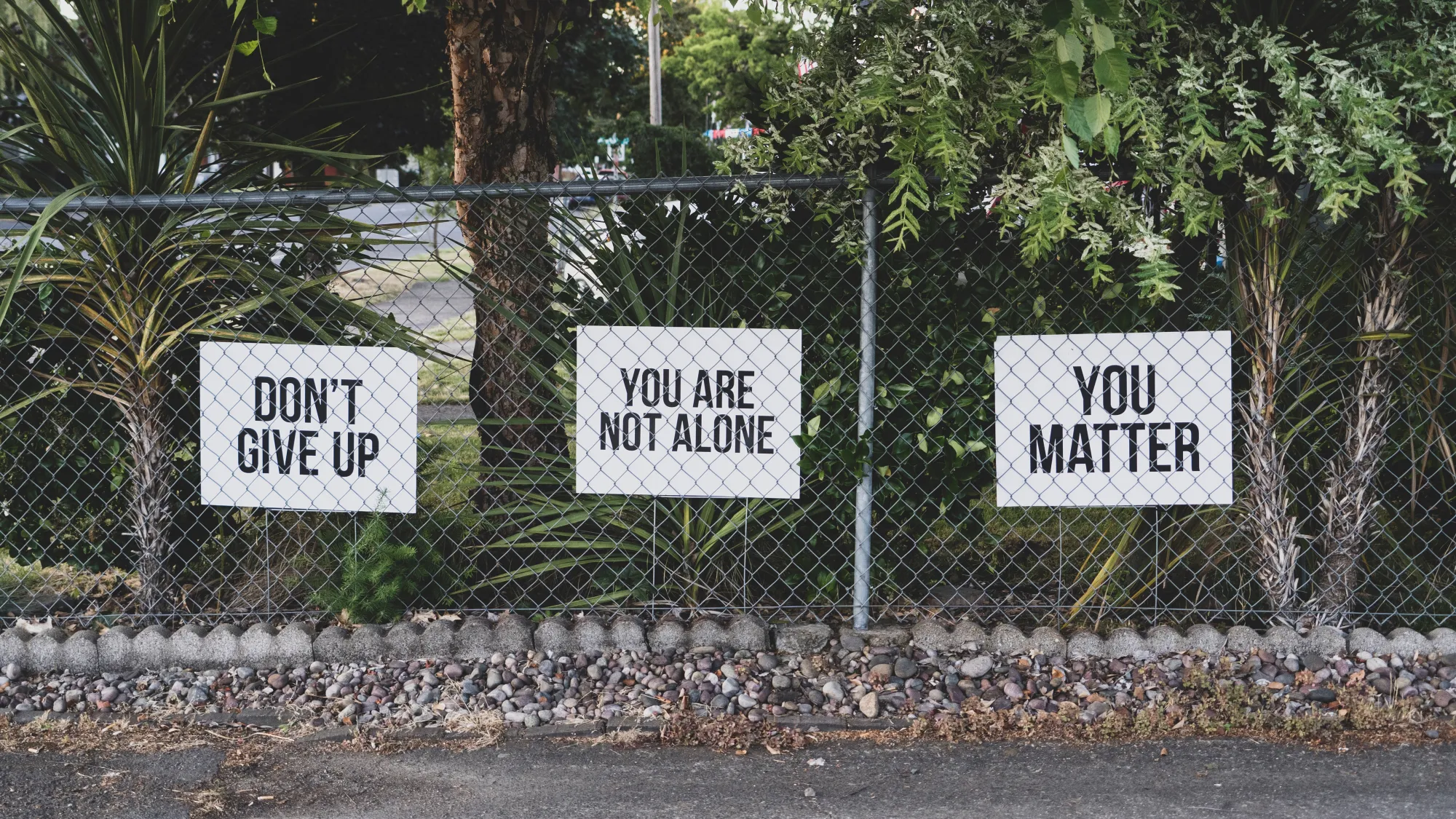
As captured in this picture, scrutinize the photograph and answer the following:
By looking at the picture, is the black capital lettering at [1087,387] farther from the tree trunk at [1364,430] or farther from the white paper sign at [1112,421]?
the tree trunk at [1364,430]

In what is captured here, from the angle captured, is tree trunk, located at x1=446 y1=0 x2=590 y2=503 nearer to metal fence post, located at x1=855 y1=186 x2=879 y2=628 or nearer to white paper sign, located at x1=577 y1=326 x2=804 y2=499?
white paper sign, located at x1=577 y1=326 x2=804 y2=499

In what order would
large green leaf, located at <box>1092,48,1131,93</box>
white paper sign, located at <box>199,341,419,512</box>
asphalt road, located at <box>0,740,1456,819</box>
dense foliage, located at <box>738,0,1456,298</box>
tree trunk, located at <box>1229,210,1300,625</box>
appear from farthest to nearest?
white paper sign, located at <box>199,341,419,512</box>
tree trunk, located at <box>1229,210,1300,625</box>
dense foliage, located at <box>738,0,1456,298</box>
asphalt road, located at <box>0,740,1456,819</box>
large green leaf, located at <box>1092,48,1131,93</box>

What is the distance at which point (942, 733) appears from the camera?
3439mm

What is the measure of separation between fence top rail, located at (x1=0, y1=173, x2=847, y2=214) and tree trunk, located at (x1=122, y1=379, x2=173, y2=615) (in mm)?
650

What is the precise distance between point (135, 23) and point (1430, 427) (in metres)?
4.57

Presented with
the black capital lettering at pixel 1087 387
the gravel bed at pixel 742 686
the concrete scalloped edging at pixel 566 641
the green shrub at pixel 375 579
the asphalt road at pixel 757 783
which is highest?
the black capital lettering at pixel 1087 387

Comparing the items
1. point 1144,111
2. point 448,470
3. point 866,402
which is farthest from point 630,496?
point 1144,111

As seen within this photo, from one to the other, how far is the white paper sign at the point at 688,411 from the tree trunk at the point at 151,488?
4.91 feet

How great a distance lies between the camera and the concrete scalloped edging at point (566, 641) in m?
3.80

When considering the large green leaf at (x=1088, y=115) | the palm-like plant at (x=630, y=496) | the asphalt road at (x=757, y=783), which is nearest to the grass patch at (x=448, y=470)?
the palm-like plant at (x=630, y=496)

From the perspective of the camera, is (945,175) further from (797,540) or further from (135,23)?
(135,23)

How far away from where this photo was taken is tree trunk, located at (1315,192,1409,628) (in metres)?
3.66

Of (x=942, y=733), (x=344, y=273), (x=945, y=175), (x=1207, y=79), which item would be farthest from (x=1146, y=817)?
(x=344, y=273)

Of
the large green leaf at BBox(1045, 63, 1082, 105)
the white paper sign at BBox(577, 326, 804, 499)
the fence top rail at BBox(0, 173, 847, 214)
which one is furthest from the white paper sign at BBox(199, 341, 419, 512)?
the large green leaf at BBox(1045, 63, 1082, 105)
